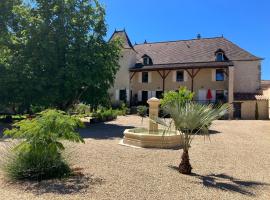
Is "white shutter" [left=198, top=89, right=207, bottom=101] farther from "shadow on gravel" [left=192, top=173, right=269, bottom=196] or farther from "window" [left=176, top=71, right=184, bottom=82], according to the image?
"shadow on gravel" [left=192, top=173, right=269, bottom=196]

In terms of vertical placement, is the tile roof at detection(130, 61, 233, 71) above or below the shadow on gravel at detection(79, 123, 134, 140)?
above

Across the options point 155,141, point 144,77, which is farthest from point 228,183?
point 144,77

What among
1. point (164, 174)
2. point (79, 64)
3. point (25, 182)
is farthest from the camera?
point (79, 64)

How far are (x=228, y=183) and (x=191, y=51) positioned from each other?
32797 millimetres

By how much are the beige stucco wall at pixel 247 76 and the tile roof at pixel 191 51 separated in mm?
711

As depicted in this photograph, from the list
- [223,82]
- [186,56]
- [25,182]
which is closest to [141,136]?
[25,182]

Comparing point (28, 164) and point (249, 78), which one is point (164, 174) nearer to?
point (28, 164)

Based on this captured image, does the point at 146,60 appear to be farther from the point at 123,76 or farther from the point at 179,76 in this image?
the point at 179,76

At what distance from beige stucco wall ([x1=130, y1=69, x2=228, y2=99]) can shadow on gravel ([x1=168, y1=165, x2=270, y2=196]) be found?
2838 centimetres

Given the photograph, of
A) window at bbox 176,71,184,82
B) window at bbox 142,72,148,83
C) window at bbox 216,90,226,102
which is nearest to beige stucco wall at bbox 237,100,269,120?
window at bbox 216,90,226,102

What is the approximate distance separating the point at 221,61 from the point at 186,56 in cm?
462

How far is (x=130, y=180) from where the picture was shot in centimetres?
725

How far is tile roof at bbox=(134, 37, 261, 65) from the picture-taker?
36400 mm

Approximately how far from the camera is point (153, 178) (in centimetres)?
753
